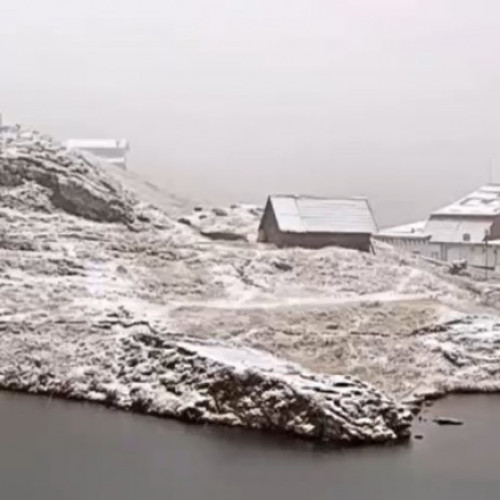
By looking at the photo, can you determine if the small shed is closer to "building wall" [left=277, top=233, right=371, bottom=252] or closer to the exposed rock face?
"building wall" [left=277, top=233, right=371, bottom=252]

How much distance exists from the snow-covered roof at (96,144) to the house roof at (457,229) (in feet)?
28.1

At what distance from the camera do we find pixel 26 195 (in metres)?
25.4

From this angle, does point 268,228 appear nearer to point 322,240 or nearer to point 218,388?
point 322,240

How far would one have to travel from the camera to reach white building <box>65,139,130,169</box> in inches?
1118

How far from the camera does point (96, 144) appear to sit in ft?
94.3

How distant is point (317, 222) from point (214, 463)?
1345 centimetres

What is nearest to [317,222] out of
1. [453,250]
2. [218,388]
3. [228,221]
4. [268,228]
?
[268,228]

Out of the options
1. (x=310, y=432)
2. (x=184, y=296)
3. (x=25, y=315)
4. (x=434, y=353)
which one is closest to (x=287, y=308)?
(x=184, y=296)

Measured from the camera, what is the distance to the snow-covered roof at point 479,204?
2623 cm

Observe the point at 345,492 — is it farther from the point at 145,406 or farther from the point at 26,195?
the point at 26,195

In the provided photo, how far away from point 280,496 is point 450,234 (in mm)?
16099

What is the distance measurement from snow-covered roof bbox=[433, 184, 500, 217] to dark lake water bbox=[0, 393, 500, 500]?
12.6m

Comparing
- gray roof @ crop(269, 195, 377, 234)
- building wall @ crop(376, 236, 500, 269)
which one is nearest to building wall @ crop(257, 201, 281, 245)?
gray roof @ crop(269, 195, 377, 234)

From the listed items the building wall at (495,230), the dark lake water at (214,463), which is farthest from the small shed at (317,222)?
the dark lake water at (214,463)
